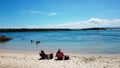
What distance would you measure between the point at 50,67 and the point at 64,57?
3.35 metres

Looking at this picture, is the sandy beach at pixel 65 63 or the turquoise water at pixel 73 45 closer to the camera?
the sandy beach at pixel 65 63

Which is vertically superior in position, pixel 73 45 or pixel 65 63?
pixel 65 63

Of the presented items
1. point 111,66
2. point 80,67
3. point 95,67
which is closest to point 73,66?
point 80,67

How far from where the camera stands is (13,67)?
1292 centimetres

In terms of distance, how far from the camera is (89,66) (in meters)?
13.3

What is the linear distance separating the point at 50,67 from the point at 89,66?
266cm

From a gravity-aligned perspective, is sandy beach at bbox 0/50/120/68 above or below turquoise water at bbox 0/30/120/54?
above

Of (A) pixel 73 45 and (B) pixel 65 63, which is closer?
(B) pixel 65 63

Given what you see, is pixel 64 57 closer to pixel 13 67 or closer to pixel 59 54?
pixel 59 54

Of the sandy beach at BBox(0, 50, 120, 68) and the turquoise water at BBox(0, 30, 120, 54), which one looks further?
the turquoise water at BBox(0, 30, 120, 54)

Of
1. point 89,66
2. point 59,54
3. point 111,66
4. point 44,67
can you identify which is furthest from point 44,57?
point 111,66

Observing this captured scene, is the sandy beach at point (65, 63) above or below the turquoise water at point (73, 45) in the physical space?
above

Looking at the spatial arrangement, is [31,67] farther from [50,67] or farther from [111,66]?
[111,66]

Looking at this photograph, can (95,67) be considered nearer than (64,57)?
Yes
